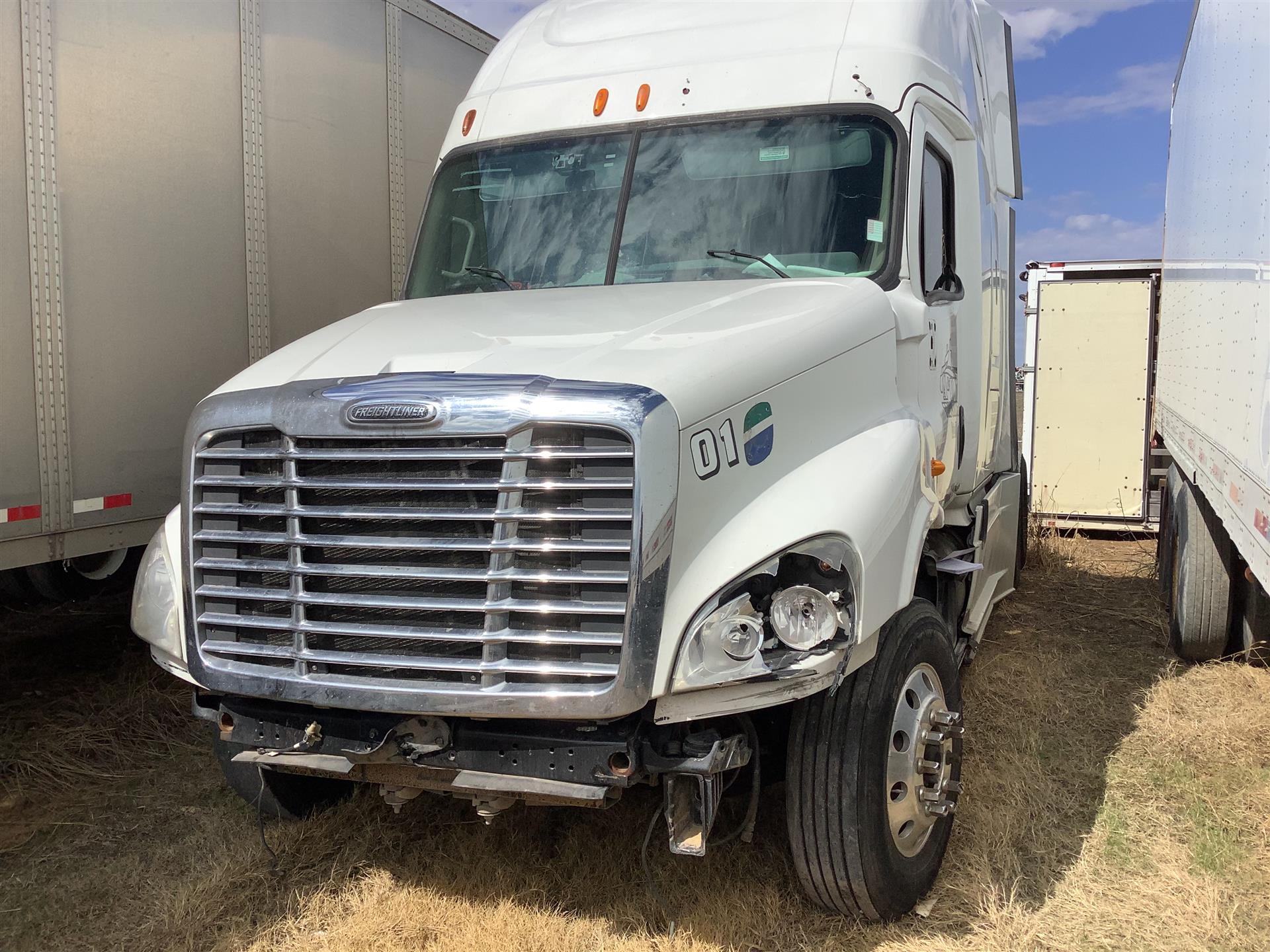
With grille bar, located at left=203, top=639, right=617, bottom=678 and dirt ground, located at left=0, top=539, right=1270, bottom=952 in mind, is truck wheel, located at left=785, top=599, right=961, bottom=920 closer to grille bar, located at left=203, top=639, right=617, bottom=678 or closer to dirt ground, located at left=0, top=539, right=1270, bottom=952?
dirt ground, located at left=0, top=539, right=1270, bottom=952

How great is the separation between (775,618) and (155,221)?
11.6 feet

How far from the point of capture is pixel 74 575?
5289 millimetres

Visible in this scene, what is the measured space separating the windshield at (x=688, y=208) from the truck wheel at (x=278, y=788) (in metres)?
2.12

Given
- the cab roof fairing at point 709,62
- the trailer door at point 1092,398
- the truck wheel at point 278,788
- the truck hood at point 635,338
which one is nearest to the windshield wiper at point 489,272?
the truck hood at point 635,338

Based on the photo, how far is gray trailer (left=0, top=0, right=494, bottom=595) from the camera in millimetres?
4359

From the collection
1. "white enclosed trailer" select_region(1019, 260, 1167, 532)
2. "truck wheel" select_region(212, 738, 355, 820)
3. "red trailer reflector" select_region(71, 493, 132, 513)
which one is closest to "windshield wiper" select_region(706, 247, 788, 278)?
"truck wheel" select_region(212, 738, 355, 820)

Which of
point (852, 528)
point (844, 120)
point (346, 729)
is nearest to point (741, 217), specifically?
point (844, 120)

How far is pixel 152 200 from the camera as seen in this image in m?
4.90

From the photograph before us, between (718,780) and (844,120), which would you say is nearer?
(718,780)

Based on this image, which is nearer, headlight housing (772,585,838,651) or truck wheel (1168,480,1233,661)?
headlight housing (772,585,838,651)

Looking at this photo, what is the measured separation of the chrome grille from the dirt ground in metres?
1.11

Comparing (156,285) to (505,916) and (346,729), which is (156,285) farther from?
(505,916)

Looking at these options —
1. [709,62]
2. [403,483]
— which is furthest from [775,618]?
[709,62]

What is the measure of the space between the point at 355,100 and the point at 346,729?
4.06 meters
